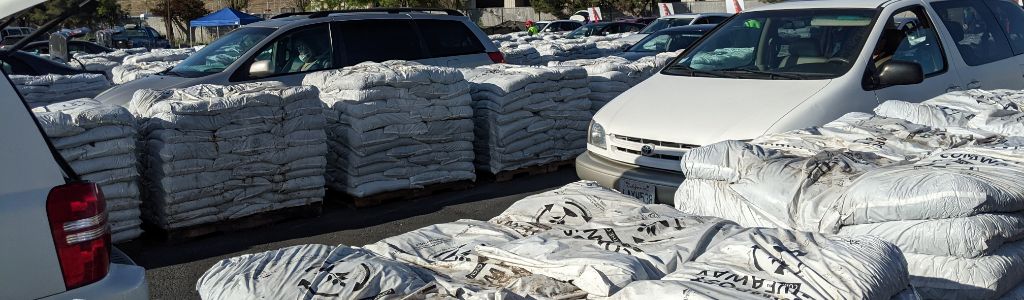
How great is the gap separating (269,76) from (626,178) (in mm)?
4305

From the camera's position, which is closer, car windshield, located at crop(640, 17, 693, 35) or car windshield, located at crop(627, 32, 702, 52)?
car windshield, located at crop(627, 32, 702, 52)

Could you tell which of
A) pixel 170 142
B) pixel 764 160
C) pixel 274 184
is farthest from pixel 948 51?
pixel 170 142

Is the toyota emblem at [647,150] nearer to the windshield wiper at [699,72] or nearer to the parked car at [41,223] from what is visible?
the windshield wiper at [699,72]

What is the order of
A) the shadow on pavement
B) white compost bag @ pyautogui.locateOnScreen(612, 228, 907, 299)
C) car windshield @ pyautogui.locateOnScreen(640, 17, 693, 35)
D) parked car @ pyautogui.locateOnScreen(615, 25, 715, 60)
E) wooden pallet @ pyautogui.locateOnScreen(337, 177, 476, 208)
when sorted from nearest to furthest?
white compost bag @ pyautogui.locateOnScreen(612, 228, 907, 299) < the shadow on pavement < wooden pallet @ pyautogui.locateOnScreen(337, 177, 476, 208) < parked car @ pyautogui.locateOnScreen(615, 25, 715, 60) < car windshield @ pyautogui.locateOnScreen(640, 17, 693, 35)

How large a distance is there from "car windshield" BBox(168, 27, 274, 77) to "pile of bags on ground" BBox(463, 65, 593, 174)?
219cm

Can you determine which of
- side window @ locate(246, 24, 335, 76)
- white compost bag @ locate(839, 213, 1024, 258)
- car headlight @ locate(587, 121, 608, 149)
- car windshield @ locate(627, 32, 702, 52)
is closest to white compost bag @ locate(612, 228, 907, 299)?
white compost bag @ locate(839, 213, 1024, 258)

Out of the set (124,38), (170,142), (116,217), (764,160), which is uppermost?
(764,160)

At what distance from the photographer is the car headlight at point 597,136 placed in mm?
6828

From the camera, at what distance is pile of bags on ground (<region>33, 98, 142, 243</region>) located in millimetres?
6270

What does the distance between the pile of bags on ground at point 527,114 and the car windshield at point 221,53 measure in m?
2.19

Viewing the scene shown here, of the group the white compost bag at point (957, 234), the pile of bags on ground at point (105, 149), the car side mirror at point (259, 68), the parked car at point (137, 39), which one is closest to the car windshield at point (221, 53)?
the car side mirror at point (259, 68)

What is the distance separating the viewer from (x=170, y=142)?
6.75 metres

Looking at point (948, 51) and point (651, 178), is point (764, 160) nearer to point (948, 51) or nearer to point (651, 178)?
point (651, 178)

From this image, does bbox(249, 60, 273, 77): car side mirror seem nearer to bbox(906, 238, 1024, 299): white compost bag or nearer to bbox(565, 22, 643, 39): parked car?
bbox(906, 238, 1024, 299): white compost bag
